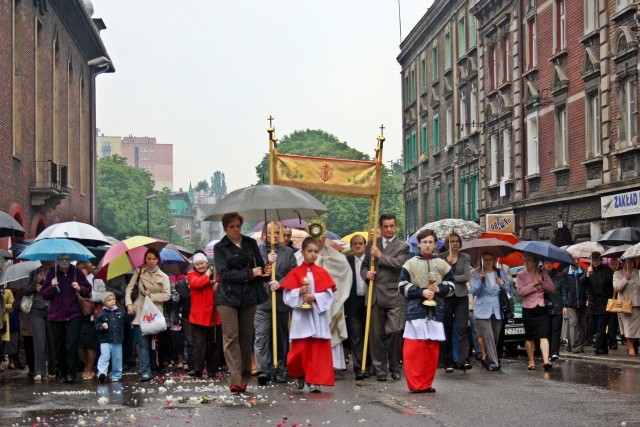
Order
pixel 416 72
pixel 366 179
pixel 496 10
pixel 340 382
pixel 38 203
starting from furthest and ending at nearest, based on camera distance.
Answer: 1. pixel 416 72
2. pixel 496 10
3. pixel 38 203
4. pixel 366 179
5. pixel 340 382

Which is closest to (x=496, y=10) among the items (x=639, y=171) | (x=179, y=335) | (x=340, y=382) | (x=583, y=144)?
(x=583, y=144)

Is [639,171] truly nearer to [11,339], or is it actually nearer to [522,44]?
[522,44]

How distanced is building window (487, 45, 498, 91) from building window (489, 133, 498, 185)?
1733 millimetres

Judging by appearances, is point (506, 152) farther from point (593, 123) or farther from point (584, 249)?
point (584, 249)

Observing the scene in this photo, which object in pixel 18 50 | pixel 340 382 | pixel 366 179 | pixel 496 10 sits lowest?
pixel 340 382

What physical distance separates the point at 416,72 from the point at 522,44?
19619 mm

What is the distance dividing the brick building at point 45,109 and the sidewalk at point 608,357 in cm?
1372

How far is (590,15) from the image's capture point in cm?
3172

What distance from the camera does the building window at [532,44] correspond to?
36938mm

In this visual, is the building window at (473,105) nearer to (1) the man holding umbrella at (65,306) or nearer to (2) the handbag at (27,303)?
(2) the handbag at (27,303)

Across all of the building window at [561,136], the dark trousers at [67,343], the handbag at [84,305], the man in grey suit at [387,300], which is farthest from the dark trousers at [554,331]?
the building window at [561,136]

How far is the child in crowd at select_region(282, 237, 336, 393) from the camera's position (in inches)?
539

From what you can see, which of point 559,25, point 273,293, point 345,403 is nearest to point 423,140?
point 559,25

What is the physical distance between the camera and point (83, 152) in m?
46.2
